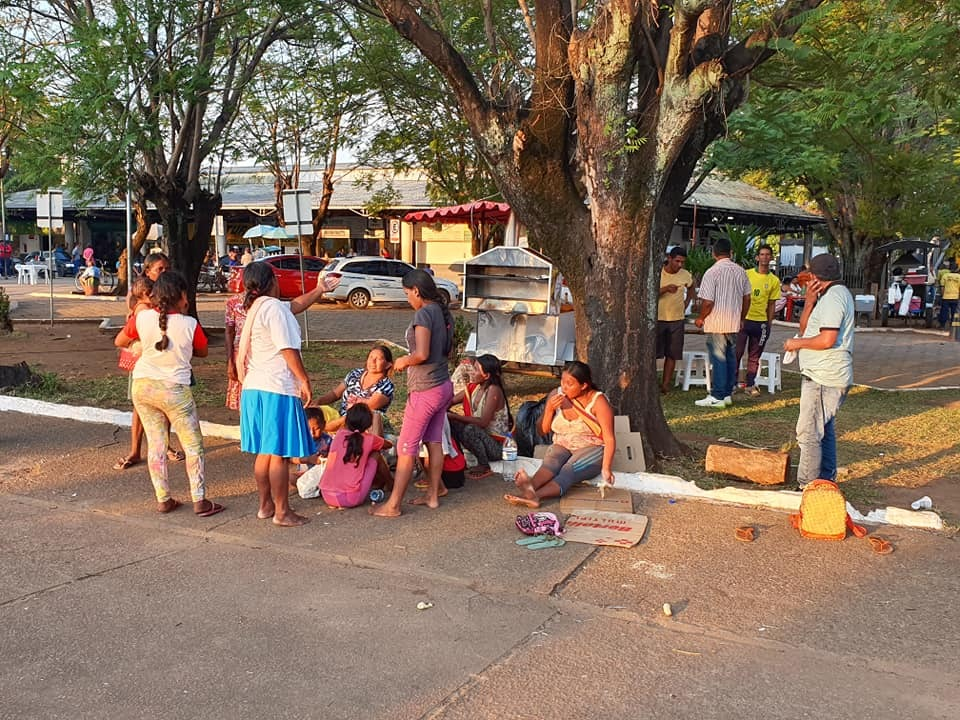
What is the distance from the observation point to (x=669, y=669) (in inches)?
150

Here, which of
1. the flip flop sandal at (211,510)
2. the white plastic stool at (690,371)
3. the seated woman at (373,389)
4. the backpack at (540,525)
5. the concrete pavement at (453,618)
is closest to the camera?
the concrete pavement at (453,618)

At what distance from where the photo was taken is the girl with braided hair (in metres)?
5.58

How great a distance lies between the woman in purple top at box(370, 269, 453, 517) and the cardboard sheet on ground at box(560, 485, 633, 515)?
3.62ft

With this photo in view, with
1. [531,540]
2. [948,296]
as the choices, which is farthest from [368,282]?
[531,540]

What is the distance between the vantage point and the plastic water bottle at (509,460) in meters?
6.79

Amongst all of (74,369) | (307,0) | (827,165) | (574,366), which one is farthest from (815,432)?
(827,165)

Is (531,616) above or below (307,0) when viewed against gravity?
below

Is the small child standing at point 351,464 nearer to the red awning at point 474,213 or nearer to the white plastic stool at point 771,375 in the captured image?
the white plastic stool at point 771,375

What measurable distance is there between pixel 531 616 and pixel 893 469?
13.9 feet

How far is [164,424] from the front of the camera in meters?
5.79

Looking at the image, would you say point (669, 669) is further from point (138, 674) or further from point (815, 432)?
point (815, 432)

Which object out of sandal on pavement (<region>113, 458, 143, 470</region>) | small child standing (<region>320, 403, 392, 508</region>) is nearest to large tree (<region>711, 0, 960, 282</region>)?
small child standing (<region>320, 403, 392, 508</region>)

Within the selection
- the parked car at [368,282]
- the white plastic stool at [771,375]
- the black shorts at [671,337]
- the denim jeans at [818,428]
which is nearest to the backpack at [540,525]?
the denim jeans at [818,428]

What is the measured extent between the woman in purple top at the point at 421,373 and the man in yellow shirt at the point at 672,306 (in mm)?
5058
